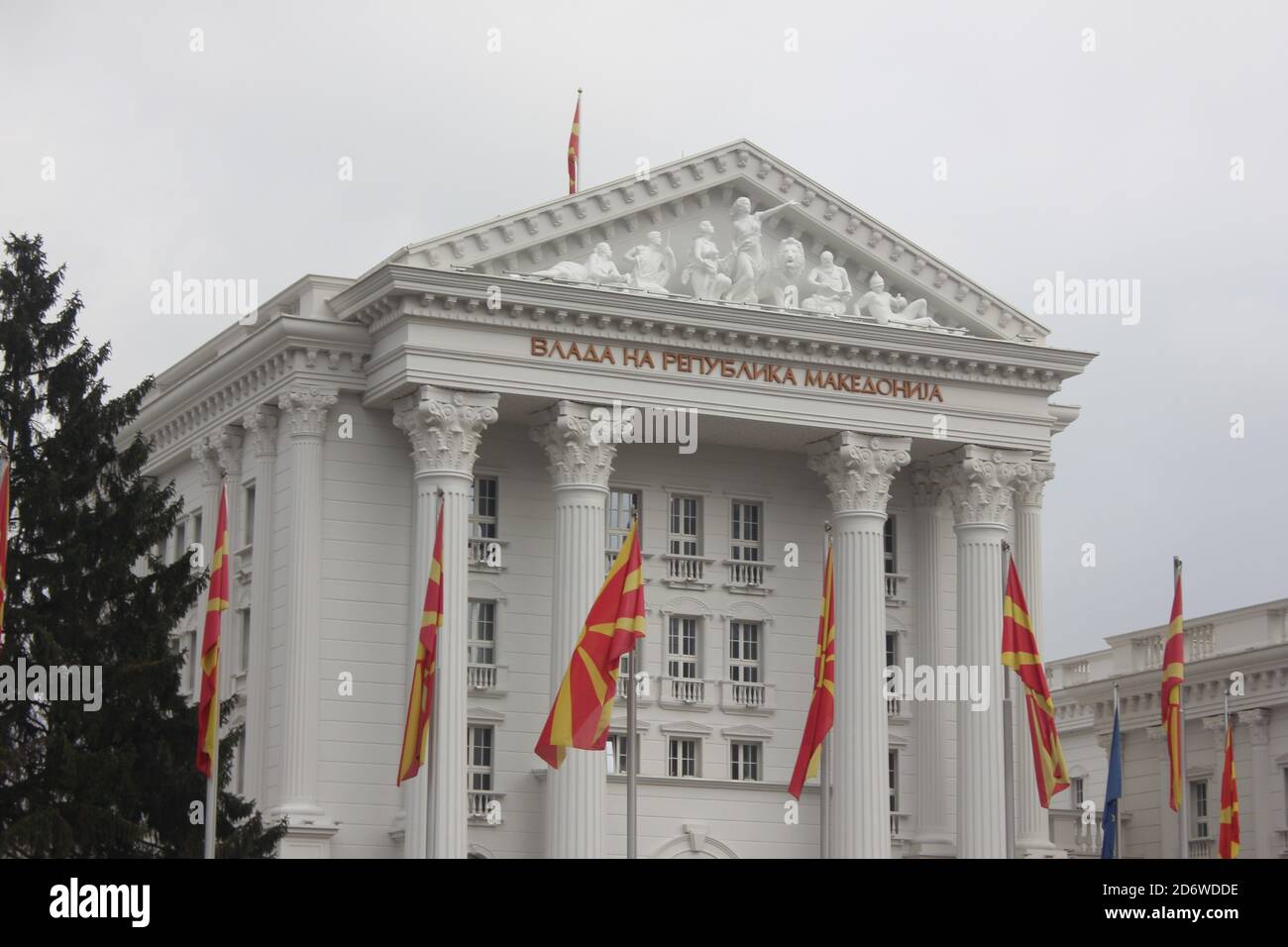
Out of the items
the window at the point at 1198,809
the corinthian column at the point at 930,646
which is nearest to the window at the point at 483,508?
the corinthian column at the point at 930,646

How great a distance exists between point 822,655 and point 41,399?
17443 millimetres

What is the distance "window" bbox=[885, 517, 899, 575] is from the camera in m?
61.0

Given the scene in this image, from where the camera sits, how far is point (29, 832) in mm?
40562

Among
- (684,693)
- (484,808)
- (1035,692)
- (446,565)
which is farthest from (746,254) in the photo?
(1035,692)

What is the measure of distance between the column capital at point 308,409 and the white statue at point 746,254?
1042 cm

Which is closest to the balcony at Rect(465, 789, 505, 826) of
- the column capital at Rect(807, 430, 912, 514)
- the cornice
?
the cornice

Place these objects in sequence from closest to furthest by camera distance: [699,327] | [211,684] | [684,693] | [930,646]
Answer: [211,684] → [699,327] → [684,693] → [930,646]

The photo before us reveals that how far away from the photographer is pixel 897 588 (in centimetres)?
6081

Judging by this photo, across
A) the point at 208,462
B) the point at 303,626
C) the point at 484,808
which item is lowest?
the point at 484,808

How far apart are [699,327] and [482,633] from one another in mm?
9231

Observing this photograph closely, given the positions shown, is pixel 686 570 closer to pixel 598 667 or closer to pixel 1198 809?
pixel 598 667

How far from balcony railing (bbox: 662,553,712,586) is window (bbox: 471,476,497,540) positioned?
459 centimetres

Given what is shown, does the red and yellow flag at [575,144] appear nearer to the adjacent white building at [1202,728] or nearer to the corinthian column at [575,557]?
the corinthian column at [575,557]

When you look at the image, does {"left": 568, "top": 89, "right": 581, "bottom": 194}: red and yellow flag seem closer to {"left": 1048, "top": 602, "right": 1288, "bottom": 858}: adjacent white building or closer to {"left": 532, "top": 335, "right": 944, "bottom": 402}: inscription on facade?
{"left": 532, "top": 335, "right": 944, "bottom": 402}: inscription on facade
